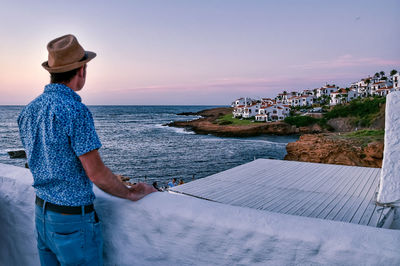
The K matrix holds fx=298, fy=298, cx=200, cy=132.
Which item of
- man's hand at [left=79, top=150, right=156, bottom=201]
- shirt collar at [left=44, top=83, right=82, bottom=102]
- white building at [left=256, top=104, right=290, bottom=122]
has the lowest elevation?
white building at [left=256, top=104, right=290, bottom=122]

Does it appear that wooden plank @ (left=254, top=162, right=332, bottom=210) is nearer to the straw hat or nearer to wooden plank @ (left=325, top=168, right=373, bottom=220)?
wooden plank @ (left=325, top=168, right=373, bottom=220)

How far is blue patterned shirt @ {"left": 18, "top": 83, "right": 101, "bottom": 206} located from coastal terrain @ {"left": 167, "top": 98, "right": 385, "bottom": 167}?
21.7 meters

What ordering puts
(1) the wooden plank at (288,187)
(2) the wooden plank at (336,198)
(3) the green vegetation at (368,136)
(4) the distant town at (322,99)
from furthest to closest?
(4) the distant town at (322,99) → (3) the green vegetation at (368,136) → (1) the wooden plank at (288,187) → (2) the wooden plank at (336,198)

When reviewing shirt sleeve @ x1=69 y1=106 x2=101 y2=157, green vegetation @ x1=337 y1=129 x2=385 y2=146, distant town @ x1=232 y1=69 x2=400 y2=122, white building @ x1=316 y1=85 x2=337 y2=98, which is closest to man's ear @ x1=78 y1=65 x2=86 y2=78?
shirt sleeve @ x1=69 y1=106 x2=101 y2=157

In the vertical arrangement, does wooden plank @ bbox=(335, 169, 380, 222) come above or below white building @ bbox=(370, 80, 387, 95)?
below

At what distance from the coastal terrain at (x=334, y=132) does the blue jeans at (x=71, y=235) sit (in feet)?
70.8

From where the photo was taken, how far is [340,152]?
2164 centimetres

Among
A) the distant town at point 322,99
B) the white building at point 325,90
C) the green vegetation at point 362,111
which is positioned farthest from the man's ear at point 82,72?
the white building at point 325,90

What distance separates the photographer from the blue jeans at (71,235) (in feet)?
4.31

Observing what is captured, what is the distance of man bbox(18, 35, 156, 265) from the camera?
1206mm

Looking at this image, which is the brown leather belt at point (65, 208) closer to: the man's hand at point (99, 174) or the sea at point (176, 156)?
the man's hand at point (99, 174)

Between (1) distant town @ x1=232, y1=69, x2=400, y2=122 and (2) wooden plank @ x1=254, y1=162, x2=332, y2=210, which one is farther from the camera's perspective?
(1) distant town @ x1=232, y1=69, x2=400, y2=122

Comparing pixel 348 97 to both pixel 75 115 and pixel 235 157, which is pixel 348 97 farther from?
pixel 75 115

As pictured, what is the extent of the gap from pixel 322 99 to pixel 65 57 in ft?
278
